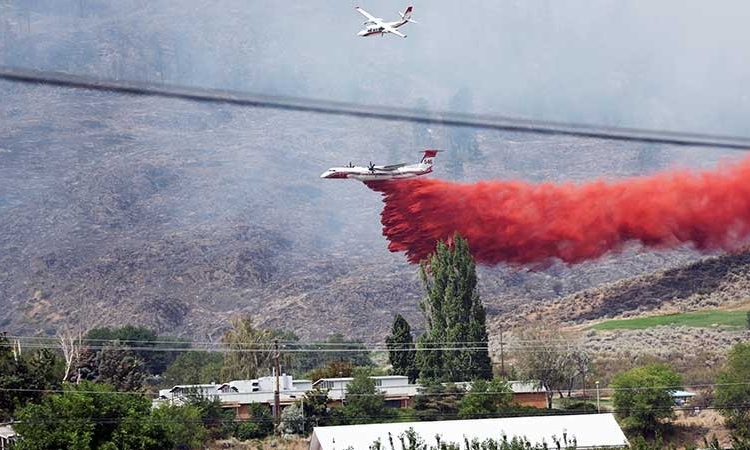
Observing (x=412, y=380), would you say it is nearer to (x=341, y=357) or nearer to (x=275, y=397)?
(x=275, y=397)

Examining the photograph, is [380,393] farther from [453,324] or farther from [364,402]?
[453,324]

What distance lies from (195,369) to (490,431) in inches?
2750

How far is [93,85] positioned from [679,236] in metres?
78.7

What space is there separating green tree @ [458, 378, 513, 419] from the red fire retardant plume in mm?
9169

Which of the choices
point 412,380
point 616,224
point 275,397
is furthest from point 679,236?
point 275,397

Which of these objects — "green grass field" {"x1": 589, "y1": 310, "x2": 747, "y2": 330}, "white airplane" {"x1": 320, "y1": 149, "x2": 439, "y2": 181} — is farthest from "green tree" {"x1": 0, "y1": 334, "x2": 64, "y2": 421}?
"green grass field" {"x1": 589, "y1": 310, "x2": 747, "y2": 330}

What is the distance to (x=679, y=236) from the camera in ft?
338

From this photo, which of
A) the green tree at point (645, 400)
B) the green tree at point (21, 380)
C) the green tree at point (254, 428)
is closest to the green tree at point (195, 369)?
the green tree at point (21, 380)

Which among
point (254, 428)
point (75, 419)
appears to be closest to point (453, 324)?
point (254, 428)

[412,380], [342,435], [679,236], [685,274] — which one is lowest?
[342,435]

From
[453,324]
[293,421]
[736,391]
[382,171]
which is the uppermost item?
[382,171]

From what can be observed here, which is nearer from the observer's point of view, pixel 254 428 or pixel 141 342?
pixel 254 428

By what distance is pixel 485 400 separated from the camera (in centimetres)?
9431

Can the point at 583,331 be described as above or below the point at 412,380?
above
